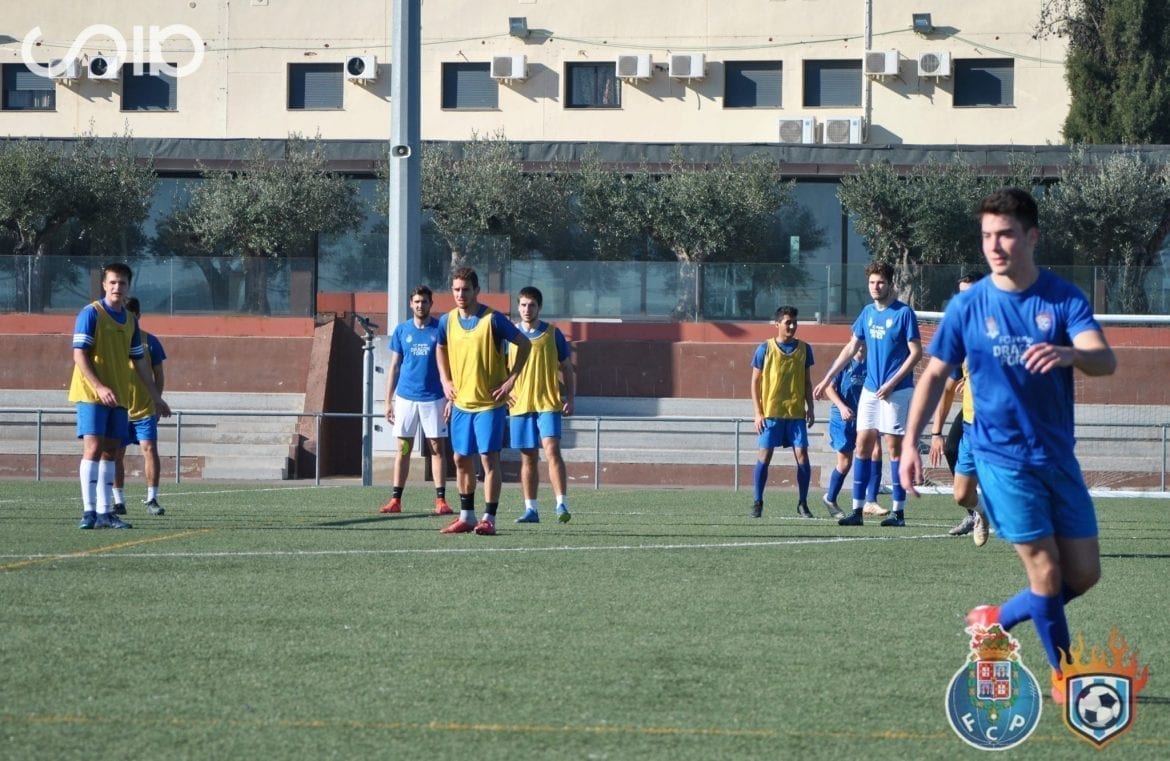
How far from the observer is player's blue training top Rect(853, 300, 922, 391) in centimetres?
1262

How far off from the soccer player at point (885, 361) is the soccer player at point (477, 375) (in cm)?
289

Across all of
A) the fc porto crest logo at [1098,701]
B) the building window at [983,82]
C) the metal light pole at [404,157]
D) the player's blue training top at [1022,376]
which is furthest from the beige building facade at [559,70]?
the fc porto crest logo at [1098,701]

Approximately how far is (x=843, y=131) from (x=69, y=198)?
19.0m

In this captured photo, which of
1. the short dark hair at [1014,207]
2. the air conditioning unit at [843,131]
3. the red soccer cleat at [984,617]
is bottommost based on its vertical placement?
the red soccer cleat at [984,617]

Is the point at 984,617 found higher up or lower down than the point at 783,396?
lower down

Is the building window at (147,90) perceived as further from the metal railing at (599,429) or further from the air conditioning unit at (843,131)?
the metal railing at (599,429)

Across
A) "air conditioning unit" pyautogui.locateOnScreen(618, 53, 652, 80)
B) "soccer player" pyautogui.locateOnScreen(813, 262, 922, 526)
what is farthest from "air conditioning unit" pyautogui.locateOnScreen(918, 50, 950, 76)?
"soccer player" pyautogui.locateOnScreen(813, 262, 922, 526)

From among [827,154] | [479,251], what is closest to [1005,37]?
[827,154]

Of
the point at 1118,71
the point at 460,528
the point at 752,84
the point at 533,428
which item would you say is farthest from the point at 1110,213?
the point at 460,528

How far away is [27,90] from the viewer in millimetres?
44250

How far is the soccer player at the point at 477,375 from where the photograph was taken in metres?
11.4

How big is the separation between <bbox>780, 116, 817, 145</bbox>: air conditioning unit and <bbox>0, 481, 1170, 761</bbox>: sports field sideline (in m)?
29.7

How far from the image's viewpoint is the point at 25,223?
35.2 meters

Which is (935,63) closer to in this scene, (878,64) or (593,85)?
(878,64)
